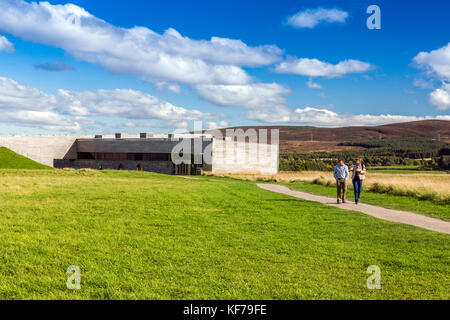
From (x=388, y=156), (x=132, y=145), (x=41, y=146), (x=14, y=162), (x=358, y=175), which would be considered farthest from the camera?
(x=388, y=156)

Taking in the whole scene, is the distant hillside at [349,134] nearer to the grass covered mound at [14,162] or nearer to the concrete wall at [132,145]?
the concrete wall at [132,145]

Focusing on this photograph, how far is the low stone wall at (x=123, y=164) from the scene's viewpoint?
56.5 meters

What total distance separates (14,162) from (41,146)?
11.7 m

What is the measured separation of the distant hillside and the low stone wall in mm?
86489

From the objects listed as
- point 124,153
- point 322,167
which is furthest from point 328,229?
point 322,167

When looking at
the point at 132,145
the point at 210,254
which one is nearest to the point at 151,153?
the point at 132,145

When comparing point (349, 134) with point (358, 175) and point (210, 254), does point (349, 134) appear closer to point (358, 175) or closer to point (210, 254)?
point (358, 175)

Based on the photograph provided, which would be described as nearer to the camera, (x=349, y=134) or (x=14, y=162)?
(x=14, y=162)

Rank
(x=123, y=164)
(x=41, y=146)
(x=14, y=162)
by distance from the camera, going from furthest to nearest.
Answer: (x=41, y=146) < (x=123, y=164) < (x=14, y=162)

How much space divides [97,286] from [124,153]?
56502 mm

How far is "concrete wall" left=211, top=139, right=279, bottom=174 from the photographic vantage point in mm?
56625

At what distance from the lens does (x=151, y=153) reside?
5778cm

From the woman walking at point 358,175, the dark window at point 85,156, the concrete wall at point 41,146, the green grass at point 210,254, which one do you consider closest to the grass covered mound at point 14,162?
the concrete wall at point 41,146
